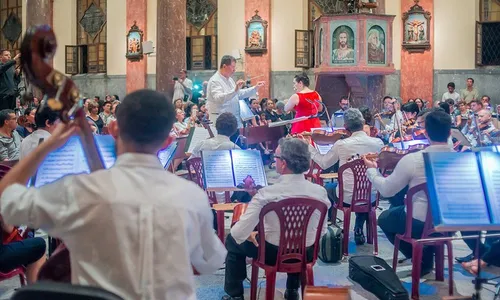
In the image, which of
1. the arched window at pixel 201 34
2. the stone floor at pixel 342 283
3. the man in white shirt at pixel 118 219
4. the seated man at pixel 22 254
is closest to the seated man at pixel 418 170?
the stone floor at pixel 342 283

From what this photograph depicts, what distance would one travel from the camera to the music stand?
3635mm

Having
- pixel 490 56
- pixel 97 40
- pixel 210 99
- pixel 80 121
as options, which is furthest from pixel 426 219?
pixel 97 40

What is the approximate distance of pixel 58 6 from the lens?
2164 centimetres

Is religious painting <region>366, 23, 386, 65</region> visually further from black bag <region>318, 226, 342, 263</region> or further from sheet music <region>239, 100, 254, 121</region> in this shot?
black bag <region>318, 226, 342, 263</region>

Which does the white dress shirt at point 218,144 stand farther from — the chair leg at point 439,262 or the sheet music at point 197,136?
the chair leg at point 439,262

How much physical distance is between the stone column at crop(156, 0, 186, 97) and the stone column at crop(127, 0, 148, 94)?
A: 6114mm

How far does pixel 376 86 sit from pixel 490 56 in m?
5.72

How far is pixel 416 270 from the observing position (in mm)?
4684

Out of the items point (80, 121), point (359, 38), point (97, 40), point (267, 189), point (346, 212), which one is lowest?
point (346, 212)

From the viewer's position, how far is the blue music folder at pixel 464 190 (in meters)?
3.64

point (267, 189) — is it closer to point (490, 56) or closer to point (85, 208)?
point (85, 208)

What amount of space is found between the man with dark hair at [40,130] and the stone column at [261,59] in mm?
12209

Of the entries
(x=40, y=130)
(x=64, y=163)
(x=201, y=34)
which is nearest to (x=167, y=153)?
(x=40, y=130)

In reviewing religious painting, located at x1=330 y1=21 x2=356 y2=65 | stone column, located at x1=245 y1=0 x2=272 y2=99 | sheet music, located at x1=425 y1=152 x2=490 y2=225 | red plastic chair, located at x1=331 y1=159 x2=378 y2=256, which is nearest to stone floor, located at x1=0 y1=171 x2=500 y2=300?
red plastic chair, located at x1=331 y1=159 x2=378 y2=256
